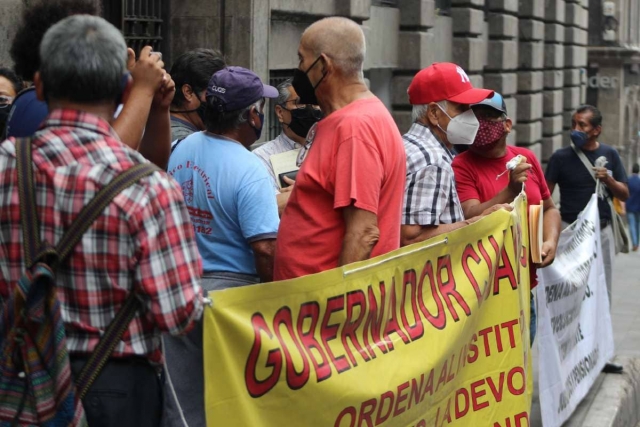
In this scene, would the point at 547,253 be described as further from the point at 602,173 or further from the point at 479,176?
the point at 602,173

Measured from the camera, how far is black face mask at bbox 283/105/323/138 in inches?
227

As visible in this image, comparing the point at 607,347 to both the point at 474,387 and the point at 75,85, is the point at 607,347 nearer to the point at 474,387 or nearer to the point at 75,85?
the point at 474,387

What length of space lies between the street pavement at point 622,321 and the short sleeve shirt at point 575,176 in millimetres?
1243

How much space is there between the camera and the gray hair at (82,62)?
9.29 ft

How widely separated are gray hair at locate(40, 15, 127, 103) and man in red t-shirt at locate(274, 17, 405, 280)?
1.11 meters

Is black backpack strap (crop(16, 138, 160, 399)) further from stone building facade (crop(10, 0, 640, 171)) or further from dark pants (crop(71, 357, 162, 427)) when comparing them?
stone building facade (crop(10, 0, 640, 171))

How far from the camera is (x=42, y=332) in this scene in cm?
279

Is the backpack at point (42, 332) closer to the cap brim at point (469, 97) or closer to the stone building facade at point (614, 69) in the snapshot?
the cap brim at point (469, 97)

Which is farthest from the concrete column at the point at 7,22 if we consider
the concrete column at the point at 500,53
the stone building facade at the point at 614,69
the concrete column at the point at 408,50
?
the stone building facade at the point at 614,69

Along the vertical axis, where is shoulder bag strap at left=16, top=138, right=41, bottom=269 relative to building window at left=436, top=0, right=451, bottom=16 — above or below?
below

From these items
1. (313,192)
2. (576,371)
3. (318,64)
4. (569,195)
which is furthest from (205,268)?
(569,195)

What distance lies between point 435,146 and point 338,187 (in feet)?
→ 3.70

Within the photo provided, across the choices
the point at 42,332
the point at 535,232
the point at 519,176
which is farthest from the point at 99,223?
the point at 535,232

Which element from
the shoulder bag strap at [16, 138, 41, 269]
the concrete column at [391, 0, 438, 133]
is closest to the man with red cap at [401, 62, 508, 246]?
the shoulder bag strap at [16, 138, 41, 269]
